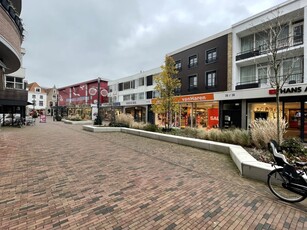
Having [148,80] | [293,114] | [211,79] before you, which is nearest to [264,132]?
[293,114]

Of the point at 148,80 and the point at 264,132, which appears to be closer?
the point at 264,132

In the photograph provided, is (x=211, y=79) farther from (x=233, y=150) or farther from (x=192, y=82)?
(x=233, y=150)

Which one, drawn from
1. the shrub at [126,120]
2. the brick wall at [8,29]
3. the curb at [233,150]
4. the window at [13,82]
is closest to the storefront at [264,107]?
the curb at [233,150]

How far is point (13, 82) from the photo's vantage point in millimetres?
22172

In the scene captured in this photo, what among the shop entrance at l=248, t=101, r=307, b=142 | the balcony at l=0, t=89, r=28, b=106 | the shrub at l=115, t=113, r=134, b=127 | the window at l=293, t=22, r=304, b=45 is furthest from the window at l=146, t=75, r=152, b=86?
the window at l=293, t=22, r=304, b=45

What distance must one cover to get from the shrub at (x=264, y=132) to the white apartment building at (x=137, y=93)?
18520 millimetres

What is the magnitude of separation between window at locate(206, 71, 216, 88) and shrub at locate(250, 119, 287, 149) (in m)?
12.1

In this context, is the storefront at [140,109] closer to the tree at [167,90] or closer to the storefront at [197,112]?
the storefront at [197,112]

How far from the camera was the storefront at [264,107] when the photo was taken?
12266 millimetres

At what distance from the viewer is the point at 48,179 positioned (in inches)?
181

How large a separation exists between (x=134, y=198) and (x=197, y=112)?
17.4 metres

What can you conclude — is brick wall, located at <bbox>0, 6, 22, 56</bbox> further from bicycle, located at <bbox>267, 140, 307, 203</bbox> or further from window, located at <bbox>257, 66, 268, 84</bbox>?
window, located at <bbox>257, 66, 268, 84</bbox>

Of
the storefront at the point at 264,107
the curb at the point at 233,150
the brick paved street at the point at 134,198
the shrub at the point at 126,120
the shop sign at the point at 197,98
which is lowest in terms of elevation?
the brick paved street at the point at 134,198

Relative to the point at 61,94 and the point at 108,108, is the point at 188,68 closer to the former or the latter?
the point at 108,108
